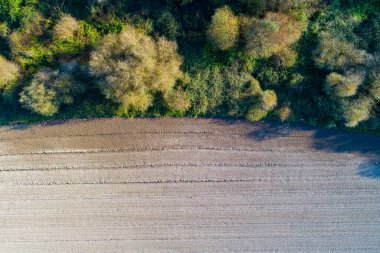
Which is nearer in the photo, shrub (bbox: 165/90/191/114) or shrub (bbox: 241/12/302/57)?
shrub (bbox: 241/12/302/57)

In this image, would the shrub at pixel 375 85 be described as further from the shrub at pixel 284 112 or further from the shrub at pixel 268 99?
the shrub at pixel 268 99

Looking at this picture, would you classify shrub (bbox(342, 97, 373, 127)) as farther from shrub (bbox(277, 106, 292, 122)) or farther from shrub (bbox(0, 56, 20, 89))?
shrub (bbox(0, 56, 20, 89))

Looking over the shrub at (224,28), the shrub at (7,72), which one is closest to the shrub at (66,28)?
the shrub at (7,72)

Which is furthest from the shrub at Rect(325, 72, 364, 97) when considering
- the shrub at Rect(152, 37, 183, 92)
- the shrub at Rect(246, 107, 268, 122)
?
the shrub at Rect(152, 37, 183, 92)

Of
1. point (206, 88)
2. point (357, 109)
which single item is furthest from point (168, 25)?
point (357, 109)

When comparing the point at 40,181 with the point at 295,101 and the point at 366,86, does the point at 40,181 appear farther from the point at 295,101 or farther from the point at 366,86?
the point at 366,86
